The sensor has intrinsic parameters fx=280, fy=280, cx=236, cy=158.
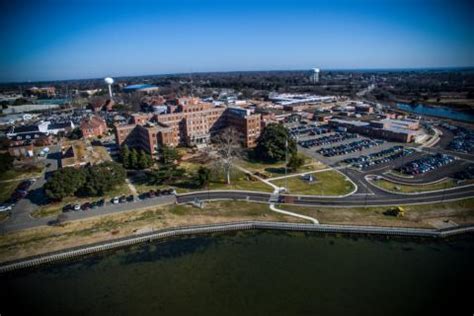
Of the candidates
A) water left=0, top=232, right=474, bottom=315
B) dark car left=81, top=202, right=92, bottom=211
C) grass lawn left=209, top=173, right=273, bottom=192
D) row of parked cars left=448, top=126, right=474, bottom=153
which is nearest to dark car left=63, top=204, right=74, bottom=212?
dark car left=81, top=202, right=92, bottom=211

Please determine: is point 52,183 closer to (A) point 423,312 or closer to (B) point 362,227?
(B) point 362,227

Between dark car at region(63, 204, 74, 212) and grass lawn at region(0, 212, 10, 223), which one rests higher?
dark car at region(63, 204, 74, 212)

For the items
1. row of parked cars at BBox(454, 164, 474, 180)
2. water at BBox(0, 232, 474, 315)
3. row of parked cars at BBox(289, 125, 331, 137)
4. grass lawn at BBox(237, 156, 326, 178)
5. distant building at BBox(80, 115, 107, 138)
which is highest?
distant building at BBox(80, 115, 107, 138)

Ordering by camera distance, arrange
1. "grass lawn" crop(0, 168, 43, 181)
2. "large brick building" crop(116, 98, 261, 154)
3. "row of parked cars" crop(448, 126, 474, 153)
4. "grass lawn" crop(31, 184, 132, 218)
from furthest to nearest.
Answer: "large brick building" crop(116, 98, 261, 154), "row of parked cars" crop(448, 126, 474, 153), "grass lawn" crop(0, 168, 43, 181), "grass lawn" crop(31, 184, 132, 218)

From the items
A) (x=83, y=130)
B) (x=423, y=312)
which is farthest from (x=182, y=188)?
(x=83, y=130)

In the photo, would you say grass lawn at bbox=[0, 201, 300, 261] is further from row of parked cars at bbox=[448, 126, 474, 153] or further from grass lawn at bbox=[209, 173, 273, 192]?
row of parked cars at bbox=[448, 126, 474, 153]

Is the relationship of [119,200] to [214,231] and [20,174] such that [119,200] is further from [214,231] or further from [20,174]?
[20,174]
